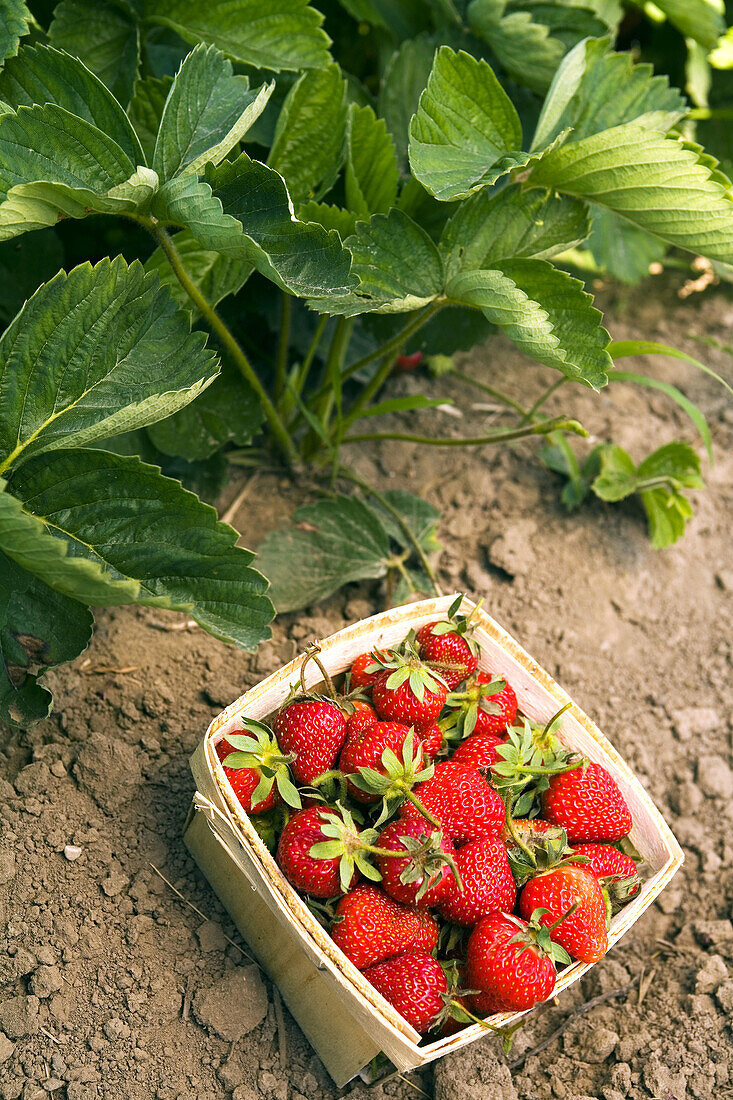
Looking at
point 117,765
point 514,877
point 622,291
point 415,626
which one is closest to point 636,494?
point 622,291

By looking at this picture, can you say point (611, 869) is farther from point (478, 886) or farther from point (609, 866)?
point (478, 886)

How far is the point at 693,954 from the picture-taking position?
141 centimetres

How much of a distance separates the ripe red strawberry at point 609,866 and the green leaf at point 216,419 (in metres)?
0.84

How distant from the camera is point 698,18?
6.12 ft

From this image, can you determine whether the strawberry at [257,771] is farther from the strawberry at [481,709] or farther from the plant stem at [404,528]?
the plant stem at [404,528]

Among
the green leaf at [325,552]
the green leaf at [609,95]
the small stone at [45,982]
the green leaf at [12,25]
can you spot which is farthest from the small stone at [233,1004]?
the green leaf at [609,95]

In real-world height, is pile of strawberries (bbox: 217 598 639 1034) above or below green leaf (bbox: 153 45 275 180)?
below

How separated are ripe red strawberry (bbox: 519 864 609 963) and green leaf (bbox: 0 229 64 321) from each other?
3.96 ft

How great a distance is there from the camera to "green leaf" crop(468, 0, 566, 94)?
62.6 inches

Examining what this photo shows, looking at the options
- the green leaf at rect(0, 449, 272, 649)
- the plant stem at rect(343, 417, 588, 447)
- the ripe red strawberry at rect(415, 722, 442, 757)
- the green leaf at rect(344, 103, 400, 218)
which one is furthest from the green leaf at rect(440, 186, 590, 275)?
the ripe red strawberry at rect(415, 722, 442, 757)

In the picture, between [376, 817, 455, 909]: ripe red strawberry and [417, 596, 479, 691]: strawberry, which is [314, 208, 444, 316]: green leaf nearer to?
[417, 596, 479, 691]: strawberry

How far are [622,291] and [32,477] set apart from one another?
5.67ft

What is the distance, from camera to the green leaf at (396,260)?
1275 mm

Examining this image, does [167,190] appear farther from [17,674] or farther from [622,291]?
[622,291]
